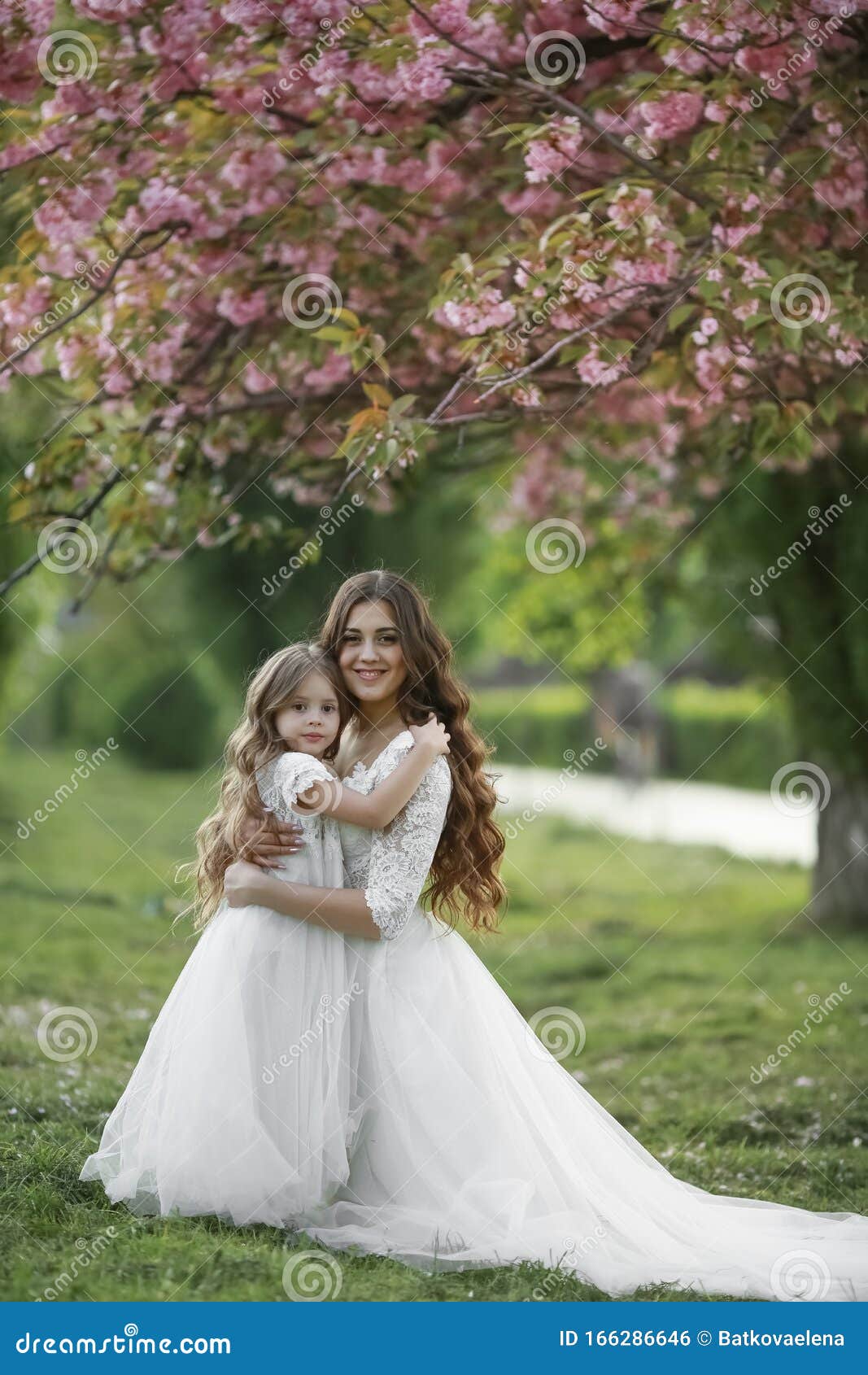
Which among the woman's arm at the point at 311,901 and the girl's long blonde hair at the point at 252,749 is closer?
the woman's arm at the point at 311,901

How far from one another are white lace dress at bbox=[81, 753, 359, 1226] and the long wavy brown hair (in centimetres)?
42

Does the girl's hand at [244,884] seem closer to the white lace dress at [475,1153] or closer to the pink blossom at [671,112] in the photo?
the white lace dress at [475,1153]

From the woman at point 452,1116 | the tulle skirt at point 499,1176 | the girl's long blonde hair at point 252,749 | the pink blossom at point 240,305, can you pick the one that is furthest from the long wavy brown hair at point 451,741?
the pink blossom at point 240,305

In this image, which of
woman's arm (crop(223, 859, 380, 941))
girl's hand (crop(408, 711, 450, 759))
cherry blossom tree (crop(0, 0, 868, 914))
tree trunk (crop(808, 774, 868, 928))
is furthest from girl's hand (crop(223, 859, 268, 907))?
tree trunk (crop(808, 774, 868, 928))

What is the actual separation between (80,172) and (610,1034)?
178 inches

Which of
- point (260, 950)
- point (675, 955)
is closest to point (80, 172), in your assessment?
point (260, 950)

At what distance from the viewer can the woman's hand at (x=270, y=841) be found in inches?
152

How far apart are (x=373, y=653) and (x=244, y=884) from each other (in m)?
0.73

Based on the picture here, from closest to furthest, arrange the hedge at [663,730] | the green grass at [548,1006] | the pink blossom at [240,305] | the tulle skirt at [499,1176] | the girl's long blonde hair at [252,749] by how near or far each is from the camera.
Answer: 1. the green grass at [548,1006]
2. the tulle skirt at [499,1176]
3. the girl's long blonde hair at [252,749]
4. the pink blossom at [240,305]
5. the hedge at [663,730]

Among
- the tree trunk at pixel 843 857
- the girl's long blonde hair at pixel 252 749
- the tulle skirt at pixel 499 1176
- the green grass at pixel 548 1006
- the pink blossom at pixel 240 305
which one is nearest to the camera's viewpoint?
the green grass at pixel 548 1006

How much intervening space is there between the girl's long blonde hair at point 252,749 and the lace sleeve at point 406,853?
0.32m

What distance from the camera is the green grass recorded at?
3.47 m

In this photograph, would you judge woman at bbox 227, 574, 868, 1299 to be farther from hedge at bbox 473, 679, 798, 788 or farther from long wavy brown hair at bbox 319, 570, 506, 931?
hedge at bbox 473, 679, 798, 788

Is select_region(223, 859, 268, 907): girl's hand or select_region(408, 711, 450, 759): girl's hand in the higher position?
select_region(408, 711, 450, 759): girl's hand
